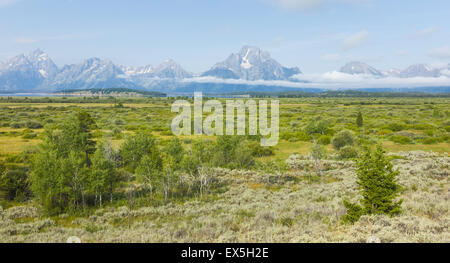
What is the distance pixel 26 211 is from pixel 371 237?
1735cm

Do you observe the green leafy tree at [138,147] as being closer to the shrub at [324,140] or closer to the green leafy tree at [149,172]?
the green leafy tree at [149,172]

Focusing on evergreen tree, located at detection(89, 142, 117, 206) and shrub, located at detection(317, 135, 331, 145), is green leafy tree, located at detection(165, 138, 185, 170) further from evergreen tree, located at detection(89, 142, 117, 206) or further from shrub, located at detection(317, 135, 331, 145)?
shrub, located at detection(317, 135, 331, 145)

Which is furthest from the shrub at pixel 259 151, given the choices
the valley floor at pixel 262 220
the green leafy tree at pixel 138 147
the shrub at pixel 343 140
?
the green leafy tree at pixel 138 147

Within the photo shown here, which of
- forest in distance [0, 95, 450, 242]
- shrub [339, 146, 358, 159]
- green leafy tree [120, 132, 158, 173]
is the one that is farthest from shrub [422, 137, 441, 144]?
green leafy tree [120, 132, 158, 173]

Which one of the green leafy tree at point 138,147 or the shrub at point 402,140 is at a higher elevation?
the green leafy tree at point 138,147

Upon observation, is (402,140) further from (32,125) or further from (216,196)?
(32,125)

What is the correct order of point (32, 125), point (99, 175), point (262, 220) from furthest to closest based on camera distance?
point (32, 125), point (99, 175), point (262, 220)

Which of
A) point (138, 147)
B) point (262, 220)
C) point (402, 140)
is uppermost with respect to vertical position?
point (138, 147)

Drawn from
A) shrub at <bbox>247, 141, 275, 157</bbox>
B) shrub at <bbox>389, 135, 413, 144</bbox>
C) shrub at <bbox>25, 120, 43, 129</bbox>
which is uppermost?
shrub at <bbox>25, 120, 43, 129</bbox>

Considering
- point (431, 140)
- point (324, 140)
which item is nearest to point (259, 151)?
point (324, 140)

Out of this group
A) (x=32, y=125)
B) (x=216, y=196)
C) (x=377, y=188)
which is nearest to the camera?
(x=377, y=188)

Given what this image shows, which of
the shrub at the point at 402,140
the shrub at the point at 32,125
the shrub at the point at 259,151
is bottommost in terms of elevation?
the shrub at the point at 259,151

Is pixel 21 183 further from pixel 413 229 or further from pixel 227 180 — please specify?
pixel 413 229
